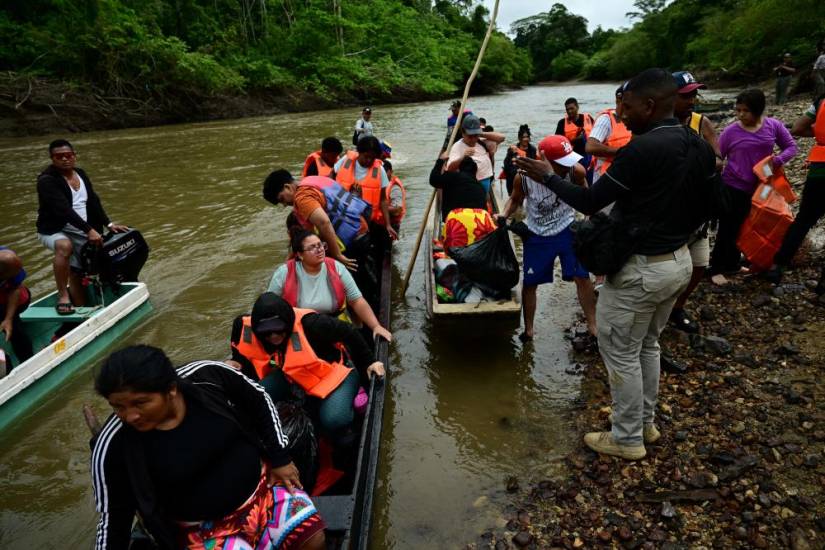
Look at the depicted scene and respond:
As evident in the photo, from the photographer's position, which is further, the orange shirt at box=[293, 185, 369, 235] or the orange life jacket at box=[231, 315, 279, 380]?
the orange shirt at box=[293, 185, 369, 235]

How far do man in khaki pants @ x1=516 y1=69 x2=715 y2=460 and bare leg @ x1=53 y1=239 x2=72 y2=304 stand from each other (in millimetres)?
4505

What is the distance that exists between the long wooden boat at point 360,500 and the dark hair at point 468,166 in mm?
3499

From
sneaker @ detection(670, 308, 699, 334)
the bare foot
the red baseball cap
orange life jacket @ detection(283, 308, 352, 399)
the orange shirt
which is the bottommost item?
sneaker @ detection(670, 308, 699, 334)

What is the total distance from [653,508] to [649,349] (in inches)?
33.4

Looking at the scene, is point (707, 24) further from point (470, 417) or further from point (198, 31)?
point (470, 417)

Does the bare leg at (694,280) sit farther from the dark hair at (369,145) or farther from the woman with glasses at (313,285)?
the dark hair at (369,145)

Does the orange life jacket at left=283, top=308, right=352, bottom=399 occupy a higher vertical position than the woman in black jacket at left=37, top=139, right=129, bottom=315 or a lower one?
lower

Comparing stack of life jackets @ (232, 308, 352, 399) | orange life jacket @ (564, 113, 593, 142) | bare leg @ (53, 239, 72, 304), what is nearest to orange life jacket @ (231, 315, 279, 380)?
stack of life jackets @ (232, 308, 352, 399)

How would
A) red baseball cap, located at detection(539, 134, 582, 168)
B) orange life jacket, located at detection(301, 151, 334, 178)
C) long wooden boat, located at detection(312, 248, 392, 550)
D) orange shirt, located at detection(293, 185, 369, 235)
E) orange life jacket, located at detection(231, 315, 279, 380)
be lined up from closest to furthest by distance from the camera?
long wooden boat, located at detection(312, 248, 392, 550) < orange life jacket, located at detection(231, 315, 279, 380) < red baseball cap, located at detection(539, 134, 582, 168) < orange shirt, located at detection(293, 185, 369, 235) < orange life jacket, located at detection(301, 151, 334, 178)

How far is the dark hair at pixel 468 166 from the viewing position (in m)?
5.90

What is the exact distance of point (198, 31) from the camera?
27938 mm

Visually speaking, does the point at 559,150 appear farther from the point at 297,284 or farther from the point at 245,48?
the point at 245,48

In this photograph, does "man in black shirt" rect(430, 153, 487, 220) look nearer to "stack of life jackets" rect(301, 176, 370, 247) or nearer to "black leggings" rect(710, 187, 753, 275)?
"stack of life jackets" rect(301, 176, 370, 247)

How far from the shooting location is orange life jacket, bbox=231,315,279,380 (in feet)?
9.61
